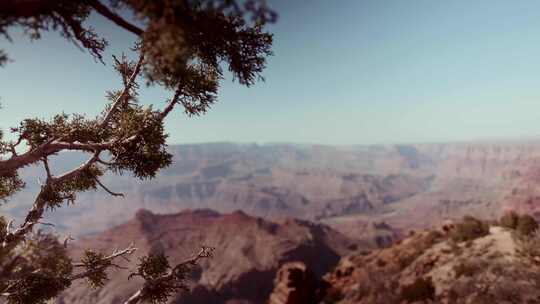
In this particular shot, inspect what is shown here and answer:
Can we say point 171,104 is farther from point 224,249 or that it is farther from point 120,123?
point 224,249

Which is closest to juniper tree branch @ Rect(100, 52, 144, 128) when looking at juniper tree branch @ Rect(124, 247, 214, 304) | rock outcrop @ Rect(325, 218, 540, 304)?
juniper tree branch @ Rect(124, 247, 214, 304)

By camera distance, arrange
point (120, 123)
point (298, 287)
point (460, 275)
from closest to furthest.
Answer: point (120, 123) < point (460, 275) < point (298, 287)

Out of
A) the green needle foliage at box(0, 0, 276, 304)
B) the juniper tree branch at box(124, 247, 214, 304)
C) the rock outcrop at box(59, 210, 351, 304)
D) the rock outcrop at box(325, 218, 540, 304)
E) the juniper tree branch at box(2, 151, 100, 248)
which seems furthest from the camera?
the rock outcrop at box(59, 210, 351, 304)

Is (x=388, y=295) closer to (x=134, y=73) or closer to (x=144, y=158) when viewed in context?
(x=144, y=158)

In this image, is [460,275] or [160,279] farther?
[460,275]

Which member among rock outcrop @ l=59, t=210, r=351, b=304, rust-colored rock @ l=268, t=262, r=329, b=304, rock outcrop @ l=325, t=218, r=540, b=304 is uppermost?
rock outcrop @ l=325, t=218, r=540, b=304

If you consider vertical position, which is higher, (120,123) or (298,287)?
(120,123)

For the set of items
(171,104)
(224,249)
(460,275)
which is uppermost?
(171,104)

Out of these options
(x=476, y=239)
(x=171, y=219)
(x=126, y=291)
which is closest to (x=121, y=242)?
(x=171, y=219)

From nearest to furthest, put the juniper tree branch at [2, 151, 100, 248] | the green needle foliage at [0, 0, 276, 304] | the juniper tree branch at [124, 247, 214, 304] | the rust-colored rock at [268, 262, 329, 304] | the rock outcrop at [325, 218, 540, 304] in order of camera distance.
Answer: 1. the green needle foliage at [0, 0, 276, 304]
2. the juniper tree branch at [2, 151, 100, 248]
3. the juniper tree branch at [124, 247, 214, 304]
4. the rock outcrop at [325, 218, 540, 304]
5. the rust-colored rock at [268, 262, 329, 304]

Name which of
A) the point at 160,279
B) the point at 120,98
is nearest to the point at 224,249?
the point at 160,279

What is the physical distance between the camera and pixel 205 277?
8069 centimetres

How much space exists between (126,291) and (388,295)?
69383 millimetres

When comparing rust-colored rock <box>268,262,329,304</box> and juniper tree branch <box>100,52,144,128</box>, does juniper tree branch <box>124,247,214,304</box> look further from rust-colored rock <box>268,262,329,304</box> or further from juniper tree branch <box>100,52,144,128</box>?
rust-colored rock <box>268,262,329,304</box>
